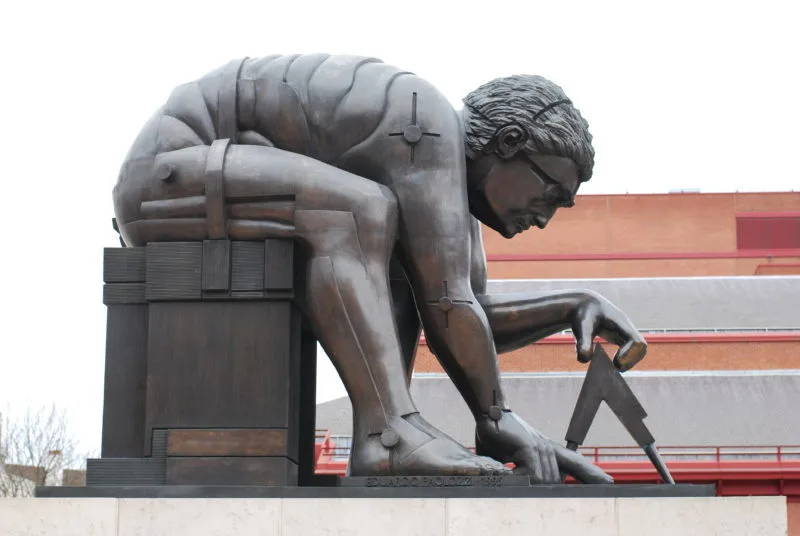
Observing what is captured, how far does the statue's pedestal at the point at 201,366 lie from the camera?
801 cm

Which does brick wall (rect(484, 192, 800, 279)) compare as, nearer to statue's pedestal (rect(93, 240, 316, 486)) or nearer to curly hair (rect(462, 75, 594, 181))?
curly hair (rect(462, 75, 594, 181))

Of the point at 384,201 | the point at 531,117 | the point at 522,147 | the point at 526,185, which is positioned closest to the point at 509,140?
the point at 522,147

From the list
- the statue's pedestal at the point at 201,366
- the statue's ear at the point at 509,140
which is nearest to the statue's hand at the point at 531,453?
the statue's pedestal at the point at 201,366

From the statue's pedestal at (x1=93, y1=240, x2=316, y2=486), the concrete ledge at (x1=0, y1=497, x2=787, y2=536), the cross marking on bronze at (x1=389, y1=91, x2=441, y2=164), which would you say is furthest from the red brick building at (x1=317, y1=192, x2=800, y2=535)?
the concrete ledge at (x1=0, y1=497, x2=787, y2=536)

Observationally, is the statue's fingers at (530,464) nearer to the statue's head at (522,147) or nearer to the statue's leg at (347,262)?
the statue's leg at (347,262)

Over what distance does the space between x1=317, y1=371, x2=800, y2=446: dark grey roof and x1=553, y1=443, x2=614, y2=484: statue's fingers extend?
23052 millimetres

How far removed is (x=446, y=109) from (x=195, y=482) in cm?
262

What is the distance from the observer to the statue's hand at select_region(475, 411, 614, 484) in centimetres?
847

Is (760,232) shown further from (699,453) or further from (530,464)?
(530,464)

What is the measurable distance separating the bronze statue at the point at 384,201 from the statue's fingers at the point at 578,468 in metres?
0.01

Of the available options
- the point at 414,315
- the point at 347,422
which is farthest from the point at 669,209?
the point at 414,315

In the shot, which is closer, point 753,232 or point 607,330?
point 607,330

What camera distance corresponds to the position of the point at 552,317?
30.3ft

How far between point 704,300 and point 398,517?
32.2 meters
